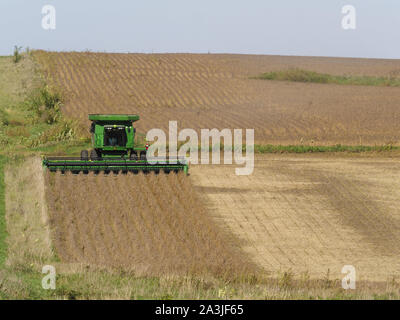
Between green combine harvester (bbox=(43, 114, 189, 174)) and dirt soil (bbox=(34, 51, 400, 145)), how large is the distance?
31.1 feet

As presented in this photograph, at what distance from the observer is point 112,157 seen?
26.1 m

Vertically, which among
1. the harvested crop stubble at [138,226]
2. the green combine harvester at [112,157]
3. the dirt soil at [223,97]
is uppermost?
the dirt soil at [223,97]

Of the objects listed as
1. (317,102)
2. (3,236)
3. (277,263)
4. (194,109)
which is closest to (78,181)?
(3,236)

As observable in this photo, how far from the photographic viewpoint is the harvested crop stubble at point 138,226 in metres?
16.0

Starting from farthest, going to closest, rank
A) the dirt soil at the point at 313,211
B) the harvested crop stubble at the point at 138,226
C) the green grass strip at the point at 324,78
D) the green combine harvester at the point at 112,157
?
the green grass strip at the point at 324,78 → the green combine harvester at the point at 112,157 → the dirt soil at the point at 313,211 → the harvested crop stubble at the point at 138,226

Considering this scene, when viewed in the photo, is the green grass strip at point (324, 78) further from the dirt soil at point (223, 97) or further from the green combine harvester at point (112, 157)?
the green combine harvester at point (112, 157)

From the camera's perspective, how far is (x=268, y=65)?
6212 cm

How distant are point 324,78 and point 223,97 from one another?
557 inches

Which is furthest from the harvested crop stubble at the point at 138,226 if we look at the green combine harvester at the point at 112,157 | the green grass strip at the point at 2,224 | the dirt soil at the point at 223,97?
the dirt soil at the point at 223,97

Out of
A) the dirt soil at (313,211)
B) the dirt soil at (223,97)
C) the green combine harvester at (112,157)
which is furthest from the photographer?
the dirt soil at (223,97)

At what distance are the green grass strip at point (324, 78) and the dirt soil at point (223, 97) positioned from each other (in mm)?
1652

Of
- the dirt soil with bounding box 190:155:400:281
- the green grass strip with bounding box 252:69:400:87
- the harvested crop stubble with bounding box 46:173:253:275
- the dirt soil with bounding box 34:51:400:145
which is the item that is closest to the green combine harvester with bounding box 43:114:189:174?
the harvested crop stubble with bounding box 46:173:253:275

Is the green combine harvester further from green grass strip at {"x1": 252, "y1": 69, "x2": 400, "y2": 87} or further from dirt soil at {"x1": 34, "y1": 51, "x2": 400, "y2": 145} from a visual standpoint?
green grass strip at {"x1": 252, "y1": 69, "x2": 400, "y2": 87}

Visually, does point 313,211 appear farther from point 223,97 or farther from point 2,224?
point 223,97
